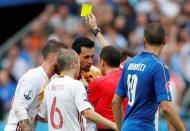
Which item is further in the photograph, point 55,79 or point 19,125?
point 19,125

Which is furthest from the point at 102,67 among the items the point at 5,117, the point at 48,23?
the point at 48,23

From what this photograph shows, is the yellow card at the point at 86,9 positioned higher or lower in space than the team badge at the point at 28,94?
higher

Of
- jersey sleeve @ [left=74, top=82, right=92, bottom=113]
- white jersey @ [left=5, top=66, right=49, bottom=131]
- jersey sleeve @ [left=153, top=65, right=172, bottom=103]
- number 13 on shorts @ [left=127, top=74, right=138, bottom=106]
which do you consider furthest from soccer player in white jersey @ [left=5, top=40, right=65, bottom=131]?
jersey sleeve @ [left=153, top=65, right=172, bottom=103]

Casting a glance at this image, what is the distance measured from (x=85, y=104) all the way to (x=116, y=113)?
0.39m

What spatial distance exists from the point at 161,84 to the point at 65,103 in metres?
1.35

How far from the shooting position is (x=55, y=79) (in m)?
10.8

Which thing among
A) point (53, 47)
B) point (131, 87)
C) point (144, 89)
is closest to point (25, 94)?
point (53, 47)

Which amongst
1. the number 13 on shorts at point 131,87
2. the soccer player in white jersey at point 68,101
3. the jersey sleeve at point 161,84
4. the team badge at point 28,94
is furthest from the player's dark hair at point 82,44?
the jersey sleeve at point 161,84

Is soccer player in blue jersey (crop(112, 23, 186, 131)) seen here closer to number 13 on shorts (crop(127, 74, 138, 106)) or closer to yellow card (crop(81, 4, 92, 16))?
number 13 on shorts (crop(127, 74, 138, 106))

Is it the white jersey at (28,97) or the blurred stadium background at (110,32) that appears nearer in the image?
→ the white jersey at (28,97)

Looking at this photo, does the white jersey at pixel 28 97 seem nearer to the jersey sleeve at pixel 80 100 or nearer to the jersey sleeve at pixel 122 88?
the jersey sleeve at pixel 80 100

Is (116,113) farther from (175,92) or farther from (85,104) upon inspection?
(175,92)

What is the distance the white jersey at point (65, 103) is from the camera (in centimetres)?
1054

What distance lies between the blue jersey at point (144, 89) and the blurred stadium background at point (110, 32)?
7.19 metres
